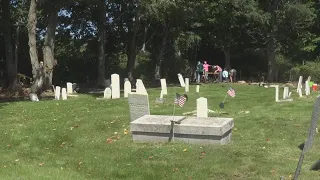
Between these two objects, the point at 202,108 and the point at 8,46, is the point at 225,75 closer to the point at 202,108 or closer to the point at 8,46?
the point at 8,46

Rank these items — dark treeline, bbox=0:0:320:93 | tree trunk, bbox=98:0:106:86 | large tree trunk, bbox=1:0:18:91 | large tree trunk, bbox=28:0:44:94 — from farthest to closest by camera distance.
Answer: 1. dark treeline, bbox=0:0:320:93
2. tree trunk, bbox=98:0:106:86
3. large tree trunk, bbox=1:0:18:91
4. large tree trunk, bbox=28:0:44:94

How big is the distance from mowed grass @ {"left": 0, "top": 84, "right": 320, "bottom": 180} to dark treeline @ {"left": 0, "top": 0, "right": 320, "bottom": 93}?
20.0 meters

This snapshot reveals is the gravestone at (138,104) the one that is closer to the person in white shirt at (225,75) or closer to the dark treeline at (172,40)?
the dark treeline at (172,40)

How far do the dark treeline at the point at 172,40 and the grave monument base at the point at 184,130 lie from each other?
2243cm

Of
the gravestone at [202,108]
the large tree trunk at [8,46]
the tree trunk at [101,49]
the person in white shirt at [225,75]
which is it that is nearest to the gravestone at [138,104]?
the gravestone at [202,108]

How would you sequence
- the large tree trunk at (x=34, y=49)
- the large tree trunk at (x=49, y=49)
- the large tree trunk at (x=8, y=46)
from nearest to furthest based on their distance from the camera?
1. the large tree trunk at (x=34, y=49)
2. the large tree trunk at (x=49, y=49)
3. the large tree trunk at (x=8, y=46)

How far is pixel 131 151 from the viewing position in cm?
969

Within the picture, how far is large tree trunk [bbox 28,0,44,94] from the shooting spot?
25.2m

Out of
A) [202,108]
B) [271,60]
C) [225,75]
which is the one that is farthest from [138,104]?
[271,60]

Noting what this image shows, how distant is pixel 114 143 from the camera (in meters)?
10.6

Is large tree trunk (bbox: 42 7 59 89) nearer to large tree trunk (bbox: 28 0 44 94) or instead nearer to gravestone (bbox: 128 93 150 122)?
large tree trunk (bbox: 28 0 44 94)

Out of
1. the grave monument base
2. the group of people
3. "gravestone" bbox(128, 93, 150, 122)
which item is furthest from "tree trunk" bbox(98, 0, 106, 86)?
the grave monument base

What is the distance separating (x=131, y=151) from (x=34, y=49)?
17552 mm

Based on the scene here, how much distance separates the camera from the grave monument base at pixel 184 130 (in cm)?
971
